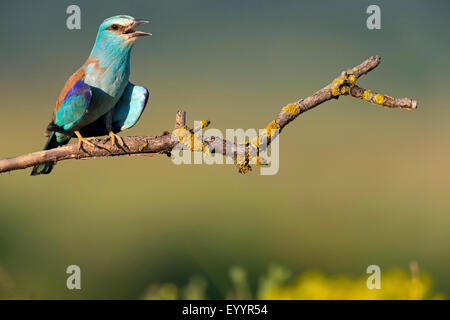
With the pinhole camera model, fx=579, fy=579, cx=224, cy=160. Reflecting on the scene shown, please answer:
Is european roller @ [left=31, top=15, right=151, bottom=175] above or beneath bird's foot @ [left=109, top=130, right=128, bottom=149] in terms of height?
above

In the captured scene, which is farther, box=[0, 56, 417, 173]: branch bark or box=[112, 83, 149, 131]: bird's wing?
box=[112, 83, 149, 131]: bird's wing

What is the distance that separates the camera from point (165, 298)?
2.30 meters

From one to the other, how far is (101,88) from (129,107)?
22cm

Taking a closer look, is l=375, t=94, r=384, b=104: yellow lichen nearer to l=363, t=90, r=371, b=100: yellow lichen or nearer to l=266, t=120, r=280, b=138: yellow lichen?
l=363, t=90, r=371, b=100: yellow lichen

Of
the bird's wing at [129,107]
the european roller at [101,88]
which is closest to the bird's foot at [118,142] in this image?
the european roller at [101,88]

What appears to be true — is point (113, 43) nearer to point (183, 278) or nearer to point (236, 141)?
point (236, 141)

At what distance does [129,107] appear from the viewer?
313 cm

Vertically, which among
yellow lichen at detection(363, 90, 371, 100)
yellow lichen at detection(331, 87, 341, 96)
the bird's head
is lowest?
yellow lichen at detection(331, 87, 341, 96)

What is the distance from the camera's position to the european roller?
2.84 metres

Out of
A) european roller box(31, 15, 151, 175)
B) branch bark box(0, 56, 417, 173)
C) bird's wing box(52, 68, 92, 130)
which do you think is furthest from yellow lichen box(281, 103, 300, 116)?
bird's wing box(52, 68, 92, 130)

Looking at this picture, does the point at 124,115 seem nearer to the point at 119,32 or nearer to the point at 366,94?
the point at 119,32

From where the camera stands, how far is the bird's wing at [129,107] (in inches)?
122

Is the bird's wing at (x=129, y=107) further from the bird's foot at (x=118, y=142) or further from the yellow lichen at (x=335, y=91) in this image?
the yellow lichen at (x=335, y=91)
